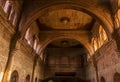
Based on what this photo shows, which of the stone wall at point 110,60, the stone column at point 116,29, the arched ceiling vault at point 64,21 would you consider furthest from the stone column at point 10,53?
the stone wall at point 110,60

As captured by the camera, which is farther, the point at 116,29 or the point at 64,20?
the point at 64,20

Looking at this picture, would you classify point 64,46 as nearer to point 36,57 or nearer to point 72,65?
point 72,65

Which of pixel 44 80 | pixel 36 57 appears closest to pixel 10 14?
pixel 36 57

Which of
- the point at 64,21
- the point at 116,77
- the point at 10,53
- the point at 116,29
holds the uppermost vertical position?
the point at 64,21

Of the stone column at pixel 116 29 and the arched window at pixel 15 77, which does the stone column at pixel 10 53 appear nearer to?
the arched window at pixel 15 77

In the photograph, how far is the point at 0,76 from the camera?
18.8 feet

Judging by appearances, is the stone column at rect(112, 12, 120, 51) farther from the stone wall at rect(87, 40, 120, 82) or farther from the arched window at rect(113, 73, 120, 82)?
the arched window at rect(113, 73, 120, 82)

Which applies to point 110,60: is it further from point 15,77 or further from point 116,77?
point 15,77

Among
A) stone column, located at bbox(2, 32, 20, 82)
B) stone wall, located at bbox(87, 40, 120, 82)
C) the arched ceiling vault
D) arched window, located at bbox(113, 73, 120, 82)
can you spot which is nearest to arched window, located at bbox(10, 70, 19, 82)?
stone column, located at bbox(2, 32, 20, 82)

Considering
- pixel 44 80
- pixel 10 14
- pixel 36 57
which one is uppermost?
pixel 10 14

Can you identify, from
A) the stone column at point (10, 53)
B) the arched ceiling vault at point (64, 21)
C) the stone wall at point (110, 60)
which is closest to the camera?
the stone column at point (10, 53)

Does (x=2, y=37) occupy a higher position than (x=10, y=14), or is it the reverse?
(x=10, y=14)

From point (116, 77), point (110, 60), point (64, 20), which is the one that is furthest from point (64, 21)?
point (116, 77)

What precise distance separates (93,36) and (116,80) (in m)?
5.95
